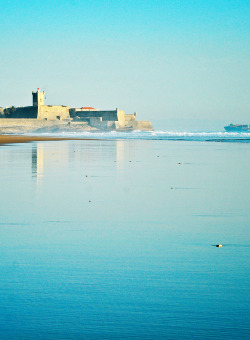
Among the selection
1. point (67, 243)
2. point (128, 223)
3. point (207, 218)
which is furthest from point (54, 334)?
point (207, 218)

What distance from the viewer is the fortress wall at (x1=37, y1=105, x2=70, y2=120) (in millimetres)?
100875

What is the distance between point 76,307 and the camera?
3.05 m

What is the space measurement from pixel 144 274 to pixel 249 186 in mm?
6145

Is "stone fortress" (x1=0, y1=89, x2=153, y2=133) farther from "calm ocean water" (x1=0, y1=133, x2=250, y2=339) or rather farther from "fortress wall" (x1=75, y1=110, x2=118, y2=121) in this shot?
"calm ocean water" (x1=0, y1=133, x2=250, y2=339)

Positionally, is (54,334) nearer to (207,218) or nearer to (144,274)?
(144,274)

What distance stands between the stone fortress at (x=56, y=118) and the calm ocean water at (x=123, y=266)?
3638 inches

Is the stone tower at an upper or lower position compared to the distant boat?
upper

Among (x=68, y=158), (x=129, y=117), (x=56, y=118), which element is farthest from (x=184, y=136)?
(x=129, y=117)

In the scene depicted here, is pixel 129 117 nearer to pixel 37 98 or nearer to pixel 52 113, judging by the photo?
pixel 52 113

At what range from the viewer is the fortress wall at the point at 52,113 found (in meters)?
101

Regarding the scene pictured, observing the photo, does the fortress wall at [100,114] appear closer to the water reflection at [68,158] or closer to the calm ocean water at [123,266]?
the water reflection at [68,158]

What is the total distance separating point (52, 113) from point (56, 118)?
1422mm

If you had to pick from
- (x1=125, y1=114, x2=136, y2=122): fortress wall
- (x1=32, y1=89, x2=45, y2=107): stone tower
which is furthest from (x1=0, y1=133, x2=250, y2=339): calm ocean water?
(x1=125, y1=114, x2=136, y2=122): fortress wall

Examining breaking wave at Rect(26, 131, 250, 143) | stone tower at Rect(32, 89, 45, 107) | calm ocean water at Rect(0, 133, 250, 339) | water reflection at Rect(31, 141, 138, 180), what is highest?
stone tower at Rect(32, 89, 45, 107)
